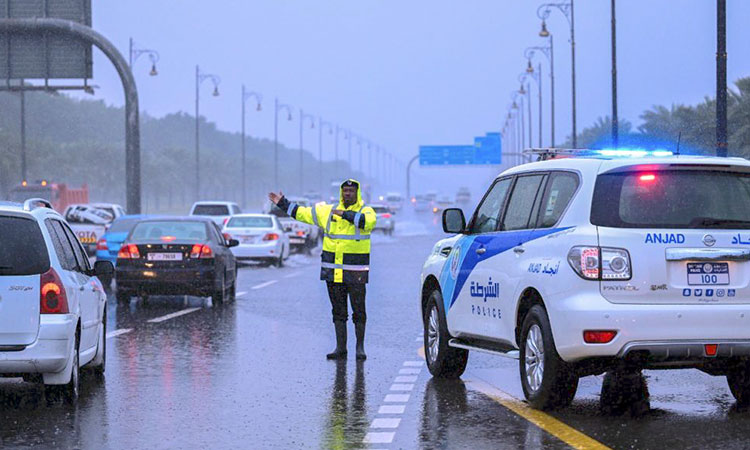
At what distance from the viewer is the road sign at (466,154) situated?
415ft

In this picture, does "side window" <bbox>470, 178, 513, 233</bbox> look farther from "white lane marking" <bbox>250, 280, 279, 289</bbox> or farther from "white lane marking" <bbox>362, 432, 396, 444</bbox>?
"white lane marking" <bbox>250, 280, 279, 289</bbox>

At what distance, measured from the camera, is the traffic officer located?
549 inches

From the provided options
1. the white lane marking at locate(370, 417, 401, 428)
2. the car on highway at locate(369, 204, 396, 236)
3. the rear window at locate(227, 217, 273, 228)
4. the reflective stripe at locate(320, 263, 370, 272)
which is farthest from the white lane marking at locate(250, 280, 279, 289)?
the car on highway at locate(369, 204, 396, 236)

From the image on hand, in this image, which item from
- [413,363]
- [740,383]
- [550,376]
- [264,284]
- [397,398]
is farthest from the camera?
[264,284]

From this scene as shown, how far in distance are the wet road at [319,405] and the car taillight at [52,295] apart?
710 mm

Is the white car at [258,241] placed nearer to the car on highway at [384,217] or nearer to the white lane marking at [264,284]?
the white lane marking at [264,284]

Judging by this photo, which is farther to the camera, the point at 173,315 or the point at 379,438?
the point at 173,315

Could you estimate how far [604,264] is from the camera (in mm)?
9453

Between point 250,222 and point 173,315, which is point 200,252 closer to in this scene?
point 173,315

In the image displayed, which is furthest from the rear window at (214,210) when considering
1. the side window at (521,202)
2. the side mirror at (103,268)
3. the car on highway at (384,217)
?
the side window at (521,202)

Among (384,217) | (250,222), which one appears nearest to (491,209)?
(250,222)

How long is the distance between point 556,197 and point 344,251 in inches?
161

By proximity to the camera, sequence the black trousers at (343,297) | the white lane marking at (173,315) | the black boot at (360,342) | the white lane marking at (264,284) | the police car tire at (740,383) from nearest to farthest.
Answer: the police car tire at (740,383)
the black boot at (360,342)
the black trousers at (343,297)
the white lane marking at (173,315)
the white lane marking at (264,284)

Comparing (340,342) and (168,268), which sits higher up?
(168,268)
